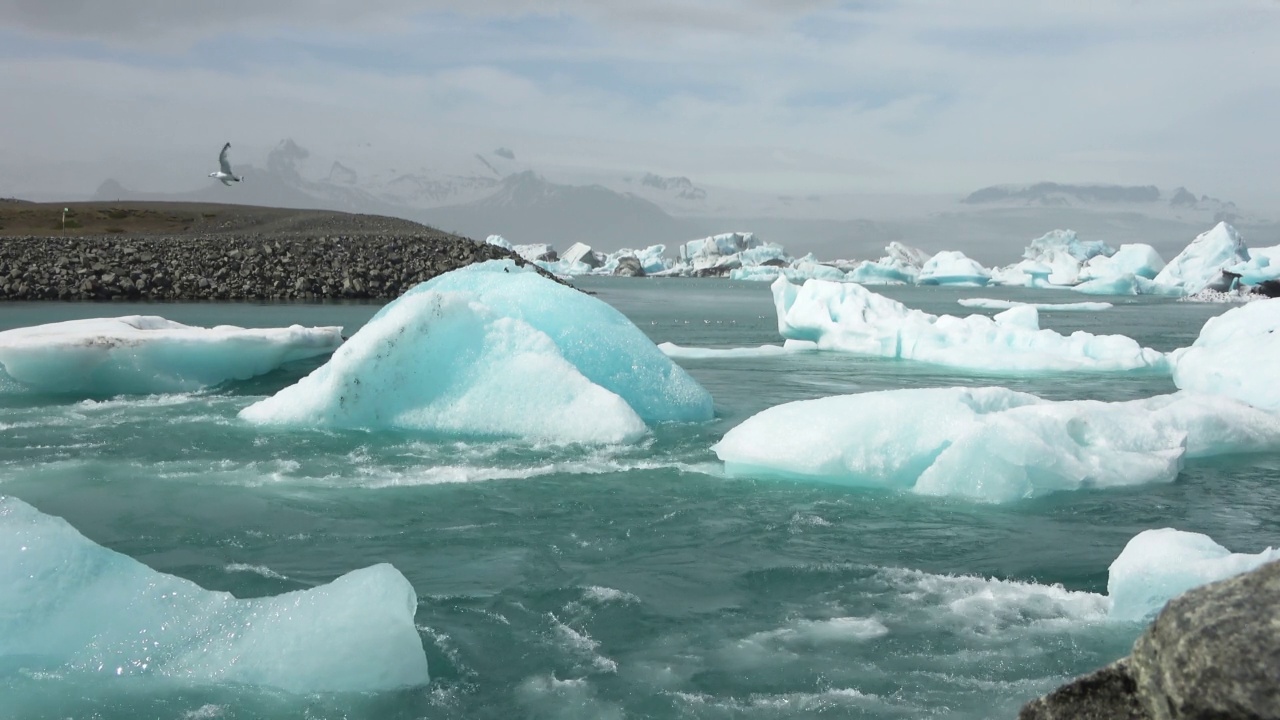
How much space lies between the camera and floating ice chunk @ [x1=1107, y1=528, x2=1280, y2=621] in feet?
18.7

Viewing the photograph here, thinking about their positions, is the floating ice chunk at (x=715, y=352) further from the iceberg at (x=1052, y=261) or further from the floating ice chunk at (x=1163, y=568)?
the iceberg at (x=1052, y=261)

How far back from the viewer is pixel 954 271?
7212 centimetres

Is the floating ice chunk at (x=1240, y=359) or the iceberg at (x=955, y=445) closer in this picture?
the iceberg at (x=955, y=445)

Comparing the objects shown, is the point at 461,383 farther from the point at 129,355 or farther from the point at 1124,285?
the point at 1124,285

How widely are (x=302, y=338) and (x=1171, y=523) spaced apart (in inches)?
497

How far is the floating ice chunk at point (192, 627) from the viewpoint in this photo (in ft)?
16.0

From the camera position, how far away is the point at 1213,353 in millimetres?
15133

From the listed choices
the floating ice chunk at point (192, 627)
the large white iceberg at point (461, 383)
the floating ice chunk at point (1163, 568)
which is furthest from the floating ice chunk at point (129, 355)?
the floating ice chunk at point (1163, 568)

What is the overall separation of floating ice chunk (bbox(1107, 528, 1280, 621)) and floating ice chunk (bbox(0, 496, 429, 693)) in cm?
404

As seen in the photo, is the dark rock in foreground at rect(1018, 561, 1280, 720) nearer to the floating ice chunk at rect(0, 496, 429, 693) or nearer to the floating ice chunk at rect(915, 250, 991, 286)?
the floating ice chunk at rect(0, 496, 429, 693)

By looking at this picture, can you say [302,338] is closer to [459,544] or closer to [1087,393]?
[459,544]

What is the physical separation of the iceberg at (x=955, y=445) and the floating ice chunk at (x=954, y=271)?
64573 millimetres

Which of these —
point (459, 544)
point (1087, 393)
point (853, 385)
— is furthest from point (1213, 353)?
point (459, 544)

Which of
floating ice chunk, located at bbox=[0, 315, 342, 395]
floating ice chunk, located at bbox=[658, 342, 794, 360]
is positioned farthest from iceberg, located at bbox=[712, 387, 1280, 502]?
floating ice chunk, located at bbox=[658, 342, 794, 360]
